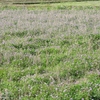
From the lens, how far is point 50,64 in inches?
461

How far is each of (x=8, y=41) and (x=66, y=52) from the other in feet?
12.9

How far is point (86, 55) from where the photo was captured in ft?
40.1

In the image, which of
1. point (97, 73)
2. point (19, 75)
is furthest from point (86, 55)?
point (19, 75)

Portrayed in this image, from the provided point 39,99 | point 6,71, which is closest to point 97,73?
point 39,99

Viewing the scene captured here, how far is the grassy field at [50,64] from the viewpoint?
28.3 feet

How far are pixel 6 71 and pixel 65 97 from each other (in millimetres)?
3384

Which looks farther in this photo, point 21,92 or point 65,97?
point 21,92

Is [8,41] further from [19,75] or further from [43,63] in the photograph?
[19,75]

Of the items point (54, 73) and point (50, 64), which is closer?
point (54, 73)

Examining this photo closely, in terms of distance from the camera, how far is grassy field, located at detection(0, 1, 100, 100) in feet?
28.3

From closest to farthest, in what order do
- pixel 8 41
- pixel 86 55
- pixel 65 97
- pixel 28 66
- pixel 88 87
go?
pixel 65 97 → pixel 88 87 → pixel 28 66 → pixel 86 55 → pixel 8 41

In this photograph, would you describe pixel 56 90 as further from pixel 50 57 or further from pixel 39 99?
pixel 50 57

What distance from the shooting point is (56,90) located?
867cm

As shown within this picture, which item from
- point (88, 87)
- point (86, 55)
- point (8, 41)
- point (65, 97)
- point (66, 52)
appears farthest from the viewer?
point (8, 41)
